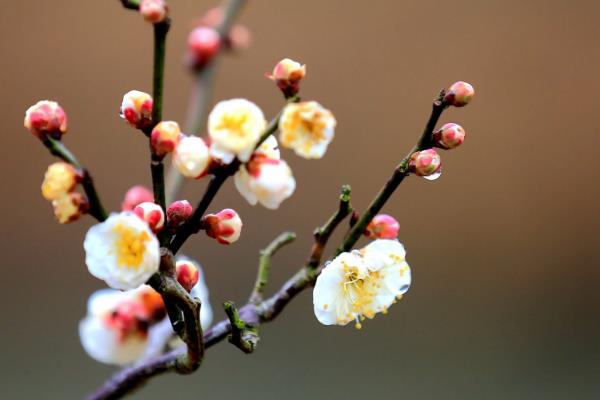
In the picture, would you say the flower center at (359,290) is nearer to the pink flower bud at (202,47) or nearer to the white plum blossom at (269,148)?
the white plum blossom at (269,148)

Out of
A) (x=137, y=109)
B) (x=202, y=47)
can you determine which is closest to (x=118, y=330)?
(x=137, y=109)

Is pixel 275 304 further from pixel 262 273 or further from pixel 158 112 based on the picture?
pixel 158 112

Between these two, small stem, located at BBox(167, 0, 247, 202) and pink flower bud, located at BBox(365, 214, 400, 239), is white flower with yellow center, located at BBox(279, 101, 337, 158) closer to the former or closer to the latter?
pink flower bud, located at BBox(365, 214, 400, 239)

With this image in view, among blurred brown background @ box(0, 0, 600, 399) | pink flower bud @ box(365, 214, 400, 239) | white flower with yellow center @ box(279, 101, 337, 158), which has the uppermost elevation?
white flower with yellow center @ box(279, 101, 337, 158)

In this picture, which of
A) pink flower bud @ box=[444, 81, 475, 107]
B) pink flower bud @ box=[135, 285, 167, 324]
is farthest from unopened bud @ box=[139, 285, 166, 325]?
→ pink flower bud @ box=[444, 81, 475, 107]

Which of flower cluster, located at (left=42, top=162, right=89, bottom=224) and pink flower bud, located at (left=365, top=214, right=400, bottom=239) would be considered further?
pink flower bud, located at (left=365, top=214, right=400, bottom=239)

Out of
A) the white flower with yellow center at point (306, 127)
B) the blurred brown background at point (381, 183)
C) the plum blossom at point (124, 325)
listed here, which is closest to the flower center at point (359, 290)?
the white flower with yellow center at point (306, 127)

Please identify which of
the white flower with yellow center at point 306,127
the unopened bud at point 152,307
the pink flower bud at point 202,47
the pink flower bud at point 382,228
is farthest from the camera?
the pink flower bud at point 202,47

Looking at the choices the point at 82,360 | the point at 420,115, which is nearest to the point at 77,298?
the point at 82,360
